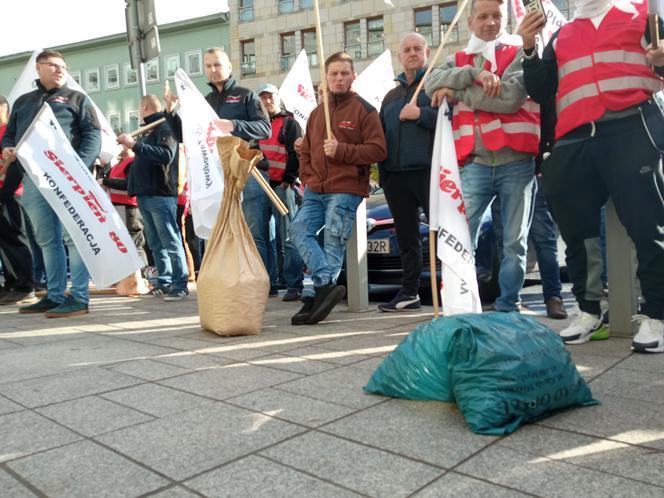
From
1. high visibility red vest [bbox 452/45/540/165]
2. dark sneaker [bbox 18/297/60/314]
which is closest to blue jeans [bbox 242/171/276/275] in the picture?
dark sneaker [bbox 18/297/60/314]

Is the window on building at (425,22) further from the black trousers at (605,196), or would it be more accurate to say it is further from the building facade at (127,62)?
the black trousers at (605,196)

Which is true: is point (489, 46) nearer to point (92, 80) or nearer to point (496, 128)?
point (496, 128)

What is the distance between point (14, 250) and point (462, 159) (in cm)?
492

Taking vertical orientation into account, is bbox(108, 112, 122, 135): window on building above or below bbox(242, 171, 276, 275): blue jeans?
above

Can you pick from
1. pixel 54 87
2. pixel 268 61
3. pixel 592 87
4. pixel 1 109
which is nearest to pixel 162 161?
pixel 54 87

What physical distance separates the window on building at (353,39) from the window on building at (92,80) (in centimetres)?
1861

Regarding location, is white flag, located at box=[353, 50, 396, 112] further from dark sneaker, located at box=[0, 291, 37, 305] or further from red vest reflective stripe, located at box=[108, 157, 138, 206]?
dark sneaker, located at box=[0, 291, 37, 305]

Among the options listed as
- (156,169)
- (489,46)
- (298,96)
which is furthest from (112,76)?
(489,46)

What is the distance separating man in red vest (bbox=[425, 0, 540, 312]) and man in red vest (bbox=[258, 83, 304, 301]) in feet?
8.31

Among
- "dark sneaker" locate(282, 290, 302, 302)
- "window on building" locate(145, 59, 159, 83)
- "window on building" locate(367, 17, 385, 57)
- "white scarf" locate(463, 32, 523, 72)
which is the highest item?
"window on building" locate(145, 59, 159, 83)

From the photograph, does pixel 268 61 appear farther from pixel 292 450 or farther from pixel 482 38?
pixel 292 450

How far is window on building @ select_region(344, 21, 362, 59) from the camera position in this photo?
102 ft

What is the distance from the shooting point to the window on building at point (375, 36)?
3045 centimetres

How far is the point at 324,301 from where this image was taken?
477cm
